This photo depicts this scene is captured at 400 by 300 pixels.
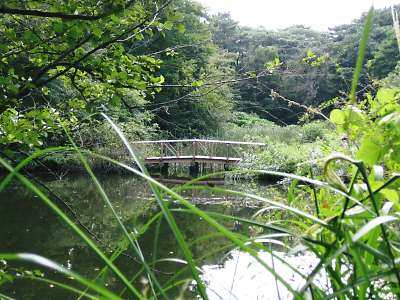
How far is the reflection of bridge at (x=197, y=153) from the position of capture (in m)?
16.9

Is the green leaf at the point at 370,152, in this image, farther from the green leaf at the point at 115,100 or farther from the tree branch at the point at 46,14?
the green leaf at the point at 115,100

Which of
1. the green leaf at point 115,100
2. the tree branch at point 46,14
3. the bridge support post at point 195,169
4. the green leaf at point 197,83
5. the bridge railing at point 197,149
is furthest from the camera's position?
the bridge support post at point 195,169

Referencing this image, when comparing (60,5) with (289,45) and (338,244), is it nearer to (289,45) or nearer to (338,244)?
(338,244)

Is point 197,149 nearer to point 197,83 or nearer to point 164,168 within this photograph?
point 164,168

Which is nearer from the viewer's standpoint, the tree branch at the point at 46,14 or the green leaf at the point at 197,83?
the tree branch at the point at 46,14

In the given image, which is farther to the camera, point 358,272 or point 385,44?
point 385,44

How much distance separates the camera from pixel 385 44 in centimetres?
2017

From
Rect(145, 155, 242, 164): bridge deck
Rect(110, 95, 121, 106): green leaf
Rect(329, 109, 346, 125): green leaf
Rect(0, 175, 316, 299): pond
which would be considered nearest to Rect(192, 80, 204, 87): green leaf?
Rect(110, 95, 121, 106): green leaf

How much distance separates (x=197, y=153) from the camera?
17.6 meters

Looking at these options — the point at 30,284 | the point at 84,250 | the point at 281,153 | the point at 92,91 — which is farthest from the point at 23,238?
the point at 281,153

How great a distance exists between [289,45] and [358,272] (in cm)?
3290

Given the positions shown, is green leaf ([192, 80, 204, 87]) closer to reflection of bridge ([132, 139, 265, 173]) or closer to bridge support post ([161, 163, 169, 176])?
reflection of bridge ([132, 139, 265, 173])

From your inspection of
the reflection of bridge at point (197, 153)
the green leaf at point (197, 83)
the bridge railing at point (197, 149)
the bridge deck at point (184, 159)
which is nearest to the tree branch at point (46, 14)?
the green leaf at point (197, 83)

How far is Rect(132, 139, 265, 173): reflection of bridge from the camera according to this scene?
16859mm
